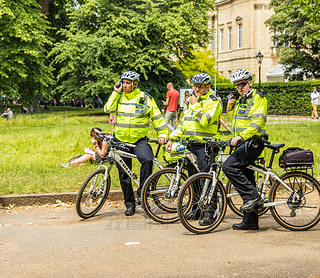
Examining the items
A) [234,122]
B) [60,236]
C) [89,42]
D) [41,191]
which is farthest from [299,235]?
[89,42]

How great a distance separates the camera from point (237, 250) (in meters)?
6.17

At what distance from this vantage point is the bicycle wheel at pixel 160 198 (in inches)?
295

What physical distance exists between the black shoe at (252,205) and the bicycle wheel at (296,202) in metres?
0.15

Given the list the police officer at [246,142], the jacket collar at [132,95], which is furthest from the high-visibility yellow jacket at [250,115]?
the jacket collar at [132,95]

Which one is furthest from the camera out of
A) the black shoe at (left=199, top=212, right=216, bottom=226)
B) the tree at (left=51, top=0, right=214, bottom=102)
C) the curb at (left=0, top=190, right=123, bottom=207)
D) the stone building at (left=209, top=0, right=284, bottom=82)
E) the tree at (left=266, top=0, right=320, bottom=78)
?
the stone building at (left=209, top=0, right=284, bottom=82)

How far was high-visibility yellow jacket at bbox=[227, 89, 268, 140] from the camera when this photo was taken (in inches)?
273

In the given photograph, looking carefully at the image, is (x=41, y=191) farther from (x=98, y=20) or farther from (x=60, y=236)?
(x=98, y=20)

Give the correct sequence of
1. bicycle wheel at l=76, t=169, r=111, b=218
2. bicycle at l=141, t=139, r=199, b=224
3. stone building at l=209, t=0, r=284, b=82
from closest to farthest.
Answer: bicycle at l=141, t=139, r=199, b=224, bicycle wheel at l=76, t=169, r=111, b=218, stone building at l=209, t=0, r=284, b=82

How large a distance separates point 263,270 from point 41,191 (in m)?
4.98

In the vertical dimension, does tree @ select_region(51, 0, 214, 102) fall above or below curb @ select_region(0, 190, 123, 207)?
above

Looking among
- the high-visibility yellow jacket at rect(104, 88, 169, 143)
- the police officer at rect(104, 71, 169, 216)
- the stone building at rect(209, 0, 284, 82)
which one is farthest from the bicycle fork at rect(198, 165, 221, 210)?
the stone building at rect(209, 0, 284, 82)

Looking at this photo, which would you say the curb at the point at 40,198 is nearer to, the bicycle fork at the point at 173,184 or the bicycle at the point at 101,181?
the bicycle at the point at 101,181

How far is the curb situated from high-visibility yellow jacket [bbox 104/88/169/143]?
1428 millimetres

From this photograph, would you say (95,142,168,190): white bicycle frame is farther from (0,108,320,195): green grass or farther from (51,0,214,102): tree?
(51,0,214,102): tree
